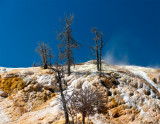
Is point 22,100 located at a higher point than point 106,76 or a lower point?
lower

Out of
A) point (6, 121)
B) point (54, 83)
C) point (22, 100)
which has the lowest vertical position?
point (6, 121)

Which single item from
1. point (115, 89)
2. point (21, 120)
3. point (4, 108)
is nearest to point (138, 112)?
point (115, 89)

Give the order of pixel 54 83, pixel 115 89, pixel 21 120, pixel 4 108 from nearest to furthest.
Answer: pixel 21 120
pixel 4 108
pixel 115 89
pixel 54 83

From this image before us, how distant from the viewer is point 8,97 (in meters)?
19.4

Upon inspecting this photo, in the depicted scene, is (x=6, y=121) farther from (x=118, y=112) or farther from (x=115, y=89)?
(x=115, y=89)

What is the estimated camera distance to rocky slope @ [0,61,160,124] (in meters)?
15.0

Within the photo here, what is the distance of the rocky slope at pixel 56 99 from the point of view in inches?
589

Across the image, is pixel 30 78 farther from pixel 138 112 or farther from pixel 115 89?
pixel 138 112

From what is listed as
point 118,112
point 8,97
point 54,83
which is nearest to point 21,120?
point 8,97

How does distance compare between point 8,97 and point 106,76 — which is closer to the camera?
point 8,97

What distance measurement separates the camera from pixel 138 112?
53.0 ft

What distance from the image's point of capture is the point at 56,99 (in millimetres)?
18547

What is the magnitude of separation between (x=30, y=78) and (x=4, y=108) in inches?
265

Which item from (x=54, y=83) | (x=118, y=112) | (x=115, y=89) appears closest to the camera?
(x=118, y=112)
